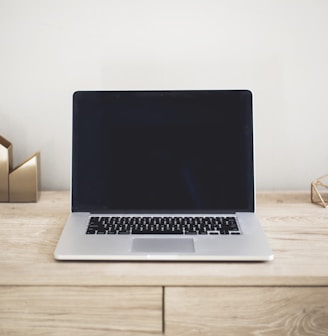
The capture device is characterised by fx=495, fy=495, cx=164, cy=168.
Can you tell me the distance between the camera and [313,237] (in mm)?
1147

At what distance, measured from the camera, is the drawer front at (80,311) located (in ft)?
3.22

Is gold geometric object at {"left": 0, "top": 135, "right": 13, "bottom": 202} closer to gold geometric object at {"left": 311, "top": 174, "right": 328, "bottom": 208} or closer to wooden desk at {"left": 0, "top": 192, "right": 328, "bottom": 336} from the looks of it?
wooden desk at {"left": 0, "top": 192, "right": 328, "bottom": 336}

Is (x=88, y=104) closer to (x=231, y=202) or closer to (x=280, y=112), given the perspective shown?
(x=231, y=202)

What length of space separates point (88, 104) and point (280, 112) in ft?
1.88

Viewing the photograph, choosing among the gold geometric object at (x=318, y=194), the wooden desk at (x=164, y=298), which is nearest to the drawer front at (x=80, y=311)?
the wooden desk at (x=164, y=298)

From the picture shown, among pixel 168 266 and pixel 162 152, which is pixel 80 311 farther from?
pixel 162 152

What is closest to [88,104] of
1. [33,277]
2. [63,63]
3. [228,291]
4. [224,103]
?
[63,63]

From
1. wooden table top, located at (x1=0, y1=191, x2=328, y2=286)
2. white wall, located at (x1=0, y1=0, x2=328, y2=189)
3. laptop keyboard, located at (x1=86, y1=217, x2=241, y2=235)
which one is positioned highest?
white wall, located at (x1=0, y1=0, x2=328, y2=189)

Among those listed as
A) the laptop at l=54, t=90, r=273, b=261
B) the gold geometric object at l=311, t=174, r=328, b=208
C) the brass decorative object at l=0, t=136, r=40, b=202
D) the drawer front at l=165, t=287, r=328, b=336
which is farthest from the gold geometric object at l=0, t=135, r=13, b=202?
the gold geometric object at l=311, t=174, r=328, b=208

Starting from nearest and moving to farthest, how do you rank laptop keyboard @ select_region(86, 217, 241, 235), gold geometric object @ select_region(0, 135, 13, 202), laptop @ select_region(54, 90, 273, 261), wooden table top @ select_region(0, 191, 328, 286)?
wooden table top @ select_region(0, 191, 328, 286) < laptop keyboard @ select_region(86, 217, 241, 235) < laptop @ select_region(54, 90, 273, 261) < gold geometric object @ select_region(0, 135, 13, 202)

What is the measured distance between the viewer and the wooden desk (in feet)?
3.18

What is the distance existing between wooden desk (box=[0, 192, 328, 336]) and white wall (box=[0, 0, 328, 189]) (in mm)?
569

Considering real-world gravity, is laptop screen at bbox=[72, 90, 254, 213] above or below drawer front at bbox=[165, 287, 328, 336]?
above

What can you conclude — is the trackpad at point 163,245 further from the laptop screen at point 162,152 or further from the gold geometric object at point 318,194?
the gold geometric object at point 318,194
